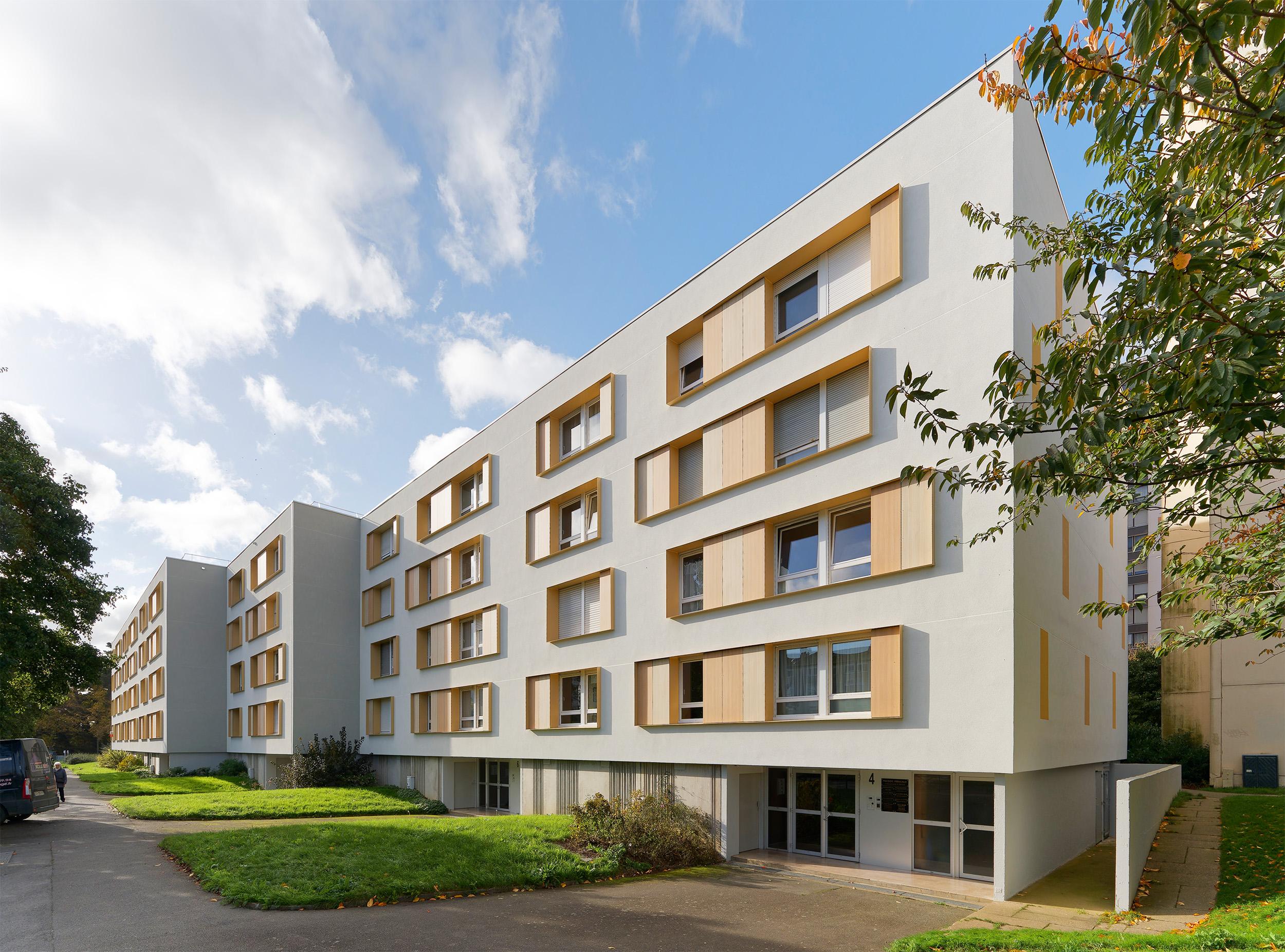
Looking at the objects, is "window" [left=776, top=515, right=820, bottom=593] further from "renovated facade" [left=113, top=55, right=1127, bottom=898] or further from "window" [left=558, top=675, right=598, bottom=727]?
"window" [left=558, top=675, right=598, bottom=727]

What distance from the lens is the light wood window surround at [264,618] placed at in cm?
3572

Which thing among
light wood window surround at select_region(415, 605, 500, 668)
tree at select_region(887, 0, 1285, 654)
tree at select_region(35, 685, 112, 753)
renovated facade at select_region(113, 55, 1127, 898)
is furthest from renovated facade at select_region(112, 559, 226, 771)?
tree at select_region(887, 0, 1285, 654)

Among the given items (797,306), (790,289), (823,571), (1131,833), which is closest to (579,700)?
(823,571)

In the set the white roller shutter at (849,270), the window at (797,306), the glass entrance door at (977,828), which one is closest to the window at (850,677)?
the glass entrance door at (977,828)

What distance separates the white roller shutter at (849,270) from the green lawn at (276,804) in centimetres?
1978

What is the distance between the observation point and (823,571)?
1456cm

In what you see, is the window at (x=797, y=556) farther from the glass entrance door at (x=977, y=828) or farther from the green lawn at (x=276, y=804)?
the green lawn at (x=276, y=804)

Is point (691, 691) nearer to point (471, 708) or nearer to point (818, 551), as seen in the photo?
point (818, 551)

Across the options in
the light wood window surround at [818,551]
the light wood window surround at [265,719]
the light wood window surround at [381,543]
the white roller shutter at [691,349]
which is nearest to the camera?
the light wood window surround at [818,551]

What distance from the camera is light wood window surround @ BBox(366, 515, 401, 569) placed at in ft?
107

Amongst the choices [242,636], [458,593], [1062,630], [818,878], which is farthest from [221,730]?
[1062,630]

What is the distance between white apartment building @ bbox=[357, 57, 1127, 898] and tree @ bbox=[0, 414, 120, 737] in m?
13.7

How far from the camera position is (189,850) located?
49.2 ft

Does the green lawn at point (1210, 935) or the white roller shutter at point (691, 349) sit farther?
the white roller shutter at point (691, 349)
